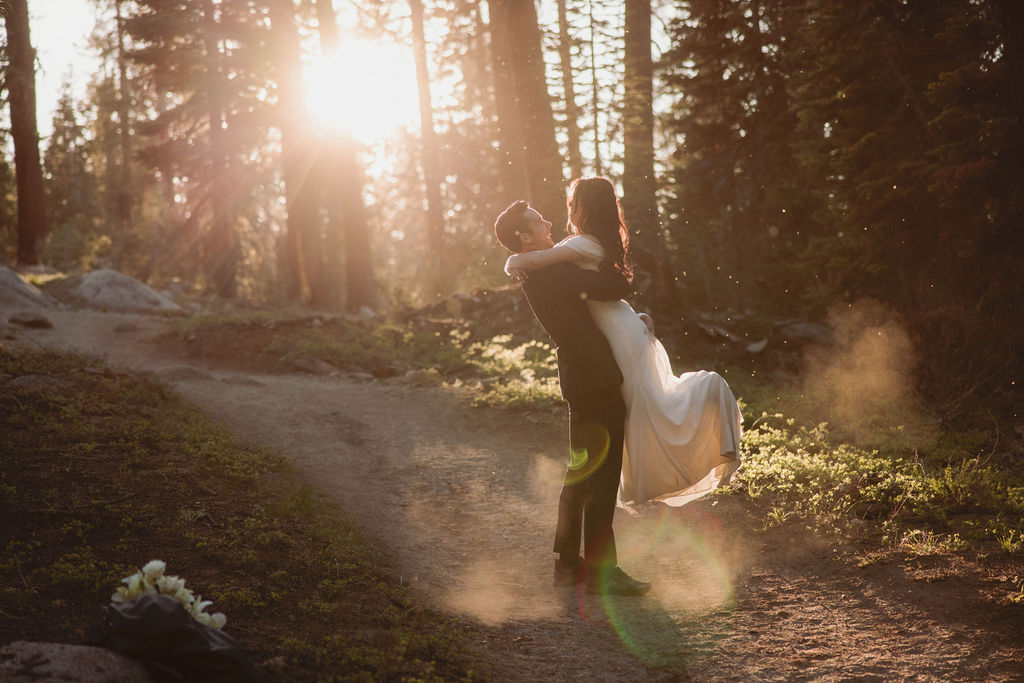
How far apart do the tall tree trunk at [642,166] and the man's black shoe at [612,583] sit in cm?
1009

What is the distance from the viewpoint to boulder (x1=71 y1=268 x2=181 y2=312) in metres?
18.9

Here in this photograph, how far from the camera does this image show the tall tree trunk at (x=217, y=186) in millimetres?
24344

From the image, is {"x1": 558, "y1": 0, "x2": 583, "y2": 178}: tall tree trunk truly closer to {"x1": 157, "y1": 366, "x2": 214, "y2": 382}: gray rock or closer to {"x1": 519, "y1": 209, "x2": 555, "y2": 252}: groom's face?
{"x1": 157, "y1": 366, "x2": 214, "y2": 382}: gray rock

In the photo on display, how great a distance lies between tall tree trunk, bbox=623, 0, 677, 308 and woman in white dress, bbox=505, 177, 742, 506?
9.70 meters

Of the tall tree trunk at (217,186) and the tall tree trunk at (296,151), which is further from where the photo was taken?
the tall tree trunk at (217,186)

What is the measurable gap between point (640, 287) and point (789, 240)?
12.8 feet

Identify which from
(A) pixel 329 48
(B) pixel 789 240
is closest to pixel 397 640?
(B) pixel 789 240

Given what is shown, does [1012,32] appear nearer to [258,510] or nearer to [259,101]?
[258,510]

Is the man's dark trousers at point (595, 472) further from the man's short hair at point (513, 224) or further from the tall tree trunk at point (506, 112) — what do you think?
the tall tree trunk at point (506, 112)

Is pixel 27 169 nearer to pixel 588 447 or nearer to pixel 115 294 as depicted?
pixel 115 294

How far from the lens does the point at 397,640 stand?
4.32 m

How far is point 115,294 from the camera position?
19.2 m

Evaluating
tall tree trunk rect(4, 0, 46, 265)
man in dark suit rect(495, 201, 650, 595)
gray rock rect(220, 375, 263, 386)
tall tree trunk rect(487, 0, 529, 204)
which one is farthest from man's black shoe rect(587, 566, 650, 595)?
tall tree trunk rect(4, 0, 46, 265)

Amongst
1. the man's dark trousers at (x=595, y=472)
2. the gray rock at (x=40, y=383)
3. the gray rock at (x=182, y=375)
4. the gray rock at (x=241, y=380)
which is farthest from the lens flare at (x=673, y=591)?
the gray rock at (x=182, y=375)
